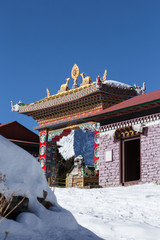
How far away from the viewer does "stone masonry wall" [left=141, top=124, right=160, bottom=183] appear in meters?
17.0

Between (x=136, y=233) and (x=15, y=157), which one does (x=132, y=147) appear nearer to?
(x=136, y=233)

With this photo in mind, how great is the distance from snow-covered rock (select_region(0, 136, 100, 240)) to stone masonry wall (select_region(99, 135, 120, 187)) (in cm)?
1188

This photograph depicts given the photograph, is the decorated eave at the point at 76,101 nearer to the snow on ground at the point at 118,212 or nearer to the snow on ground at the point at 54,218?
the snow on ground at the point at 118,212

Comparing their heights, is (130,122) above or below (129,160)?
above

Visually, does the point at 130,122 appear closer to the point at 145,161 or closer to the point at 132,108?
the point at 132,108

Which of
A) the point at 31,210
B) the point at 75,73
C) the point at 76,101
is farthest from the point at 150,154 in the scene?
the point at 31,210

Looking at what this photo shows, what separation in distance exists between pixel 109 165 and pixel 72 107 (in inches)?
283

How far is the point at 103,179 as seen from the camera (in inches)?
753

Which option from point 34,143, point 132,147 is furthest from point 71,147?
point 132,147

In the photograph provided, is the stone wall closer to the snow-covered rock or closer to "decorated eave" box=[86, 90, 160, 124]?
"decorated eave" box=[86, 90, 160, 124]

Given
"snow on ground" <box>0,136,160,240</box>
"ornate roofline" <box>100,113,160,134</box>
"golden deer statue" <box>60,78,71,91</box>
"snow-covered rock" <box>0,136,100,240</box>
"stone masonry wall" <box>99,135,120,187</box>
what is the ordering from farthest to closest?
"golden deer statue" <box>60,78,71,91</box> < "stone masonry wall" <box>99,135,120,187</box> < "ornate roofline" <box>100,113,160,134</box> < "snow on ground" <box>0,136,160,240</box> < "snow-covered rock" <box>0,136,100,240</box>

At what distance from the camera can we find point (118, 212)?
32.8 feet

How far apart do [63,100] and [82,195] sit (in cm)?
1284

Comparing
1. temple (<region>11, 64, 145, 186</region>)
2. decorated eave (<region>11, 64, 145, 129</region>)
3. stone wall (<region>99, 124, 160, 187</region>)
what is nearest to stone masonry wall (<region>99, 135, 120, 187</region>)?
stone wall (<region>99, 124, 160, 187</region>)
